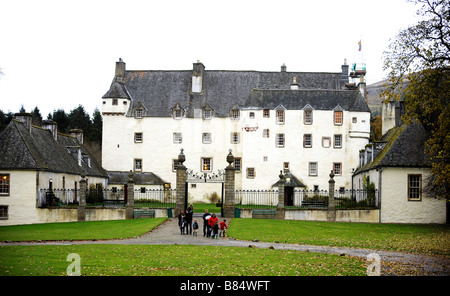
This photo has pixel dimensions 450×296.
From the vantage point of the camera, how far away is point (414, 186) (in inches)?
1516

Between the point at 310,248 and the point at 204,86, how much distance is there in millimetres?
44217

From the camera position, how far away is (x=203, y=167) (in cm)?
6206

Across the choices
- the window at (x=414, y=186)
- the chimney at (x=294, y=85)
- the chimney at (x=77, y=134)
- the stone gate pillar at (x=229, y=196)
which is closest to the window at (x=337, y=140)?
the chimney at (x=294, y=85)

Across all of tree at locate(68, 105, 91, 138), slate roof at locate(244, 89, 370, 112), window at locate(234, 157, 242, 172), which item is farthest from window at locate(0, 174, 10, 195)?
tree at locate(68, 105, 91, 138)

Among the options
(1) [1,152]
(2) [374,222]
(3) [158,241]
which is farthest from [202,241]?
(1) [1,152]

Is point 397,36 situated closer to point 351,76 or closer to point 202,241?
point 202,241

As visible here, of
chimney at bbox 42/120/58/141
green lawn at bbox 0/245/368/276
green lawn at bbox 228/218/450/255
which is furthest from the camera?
chimney at bbox 42/120/58/141

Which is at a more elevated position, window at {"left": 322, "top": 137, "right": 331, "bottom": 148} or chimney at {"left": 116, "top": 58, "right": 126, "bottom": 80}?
chimney at {"left": 116, "top": 58, "right": 126, "bottom": 80}

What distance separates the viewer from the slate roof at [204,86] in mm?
62938

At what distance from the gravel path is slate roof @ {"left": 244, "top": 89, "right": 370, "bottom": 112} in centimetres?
2959

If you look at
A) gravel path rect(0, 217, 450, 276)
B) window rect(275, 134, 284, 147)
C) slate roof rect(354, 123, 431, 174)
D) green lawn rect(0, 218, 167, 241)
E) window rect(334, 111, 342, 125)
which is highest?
window rect(334, 111, 342, 125)

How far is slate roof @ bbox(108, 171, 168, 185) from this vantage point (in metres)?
59.0

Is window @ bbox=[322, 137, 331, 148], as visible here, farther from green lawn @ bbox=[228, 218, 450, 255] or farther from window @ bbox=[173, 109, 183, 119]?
green lawn @ bbox=[228, 218, 450, 255]
